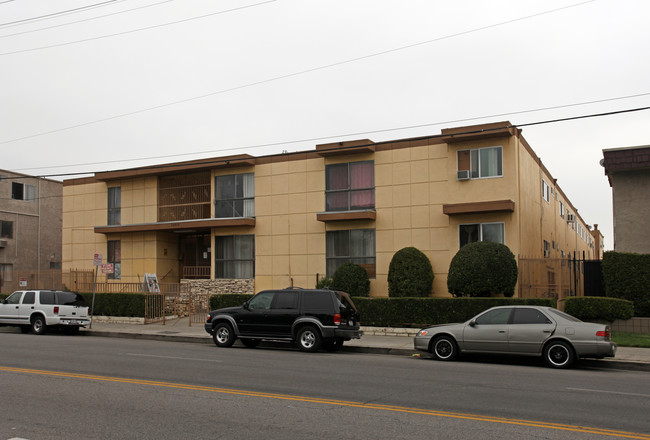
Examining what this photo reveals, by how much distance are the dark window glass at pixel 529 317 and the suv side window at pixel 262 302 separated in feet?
22.2

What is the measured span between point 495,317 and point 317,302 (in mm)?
4870

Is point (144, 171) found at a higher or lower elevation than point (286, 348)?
higher

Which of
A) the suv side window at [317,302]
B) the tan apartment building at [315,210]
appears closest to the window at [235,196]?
the tan apartment building at [315,210]

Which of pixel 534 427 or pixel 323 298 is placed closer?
pixel 534 427

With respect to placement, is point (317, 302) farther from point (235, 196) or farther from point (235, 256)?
point (235, 196)

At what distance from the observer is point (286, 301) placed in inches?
678

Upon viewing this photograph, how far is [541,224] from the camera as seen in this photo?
1072 inches

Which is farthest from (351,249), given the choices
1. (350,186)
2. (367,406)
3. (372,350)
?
(367,406)

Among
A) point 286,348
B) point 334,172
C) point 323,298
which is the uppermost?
point 334,172

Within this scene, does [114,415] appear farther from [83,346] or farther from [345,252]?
[345,252]

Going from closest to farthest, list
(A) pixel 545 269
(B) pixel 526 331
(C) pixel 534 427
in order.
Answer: (C) pixel 534 427
(B) pixel 526 331
(A) pixel 545 269

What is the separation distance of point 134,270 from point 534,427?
25.5 m

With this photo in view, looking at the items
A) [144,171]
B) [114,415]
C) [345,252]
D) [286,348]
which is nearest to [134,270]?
[144,171]

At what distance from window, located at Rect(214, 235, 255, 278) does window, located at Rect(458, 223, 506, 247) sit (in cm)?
953
